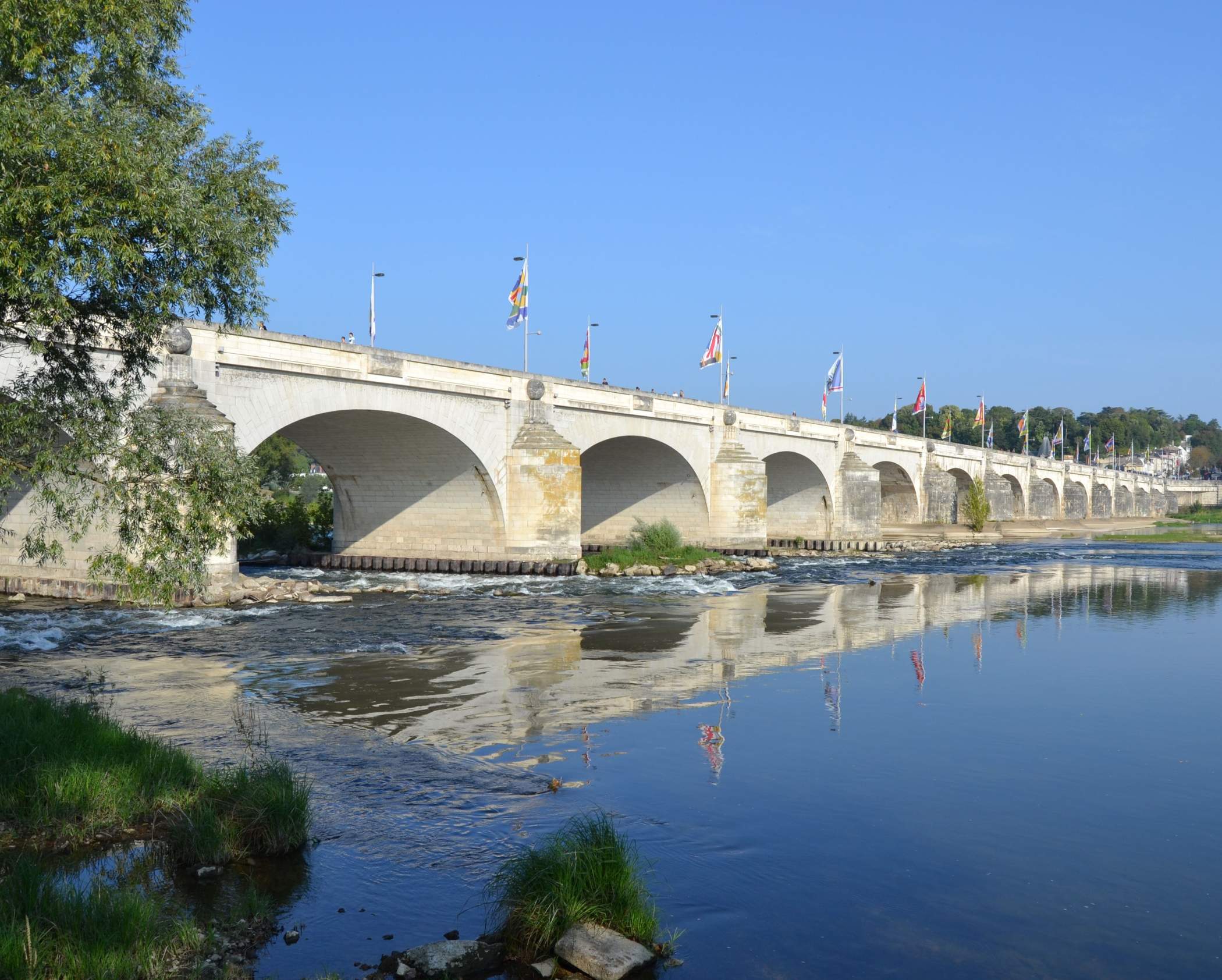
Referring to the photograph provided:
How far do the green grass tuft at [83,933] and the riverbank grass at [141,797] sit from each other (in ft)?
3.71

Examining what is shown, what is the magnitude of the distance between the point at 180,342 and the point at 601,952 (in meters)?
21.8

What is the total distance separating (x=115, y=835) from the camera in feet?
25.2

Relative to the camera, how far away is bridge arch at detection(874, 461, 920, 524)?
6938 cm

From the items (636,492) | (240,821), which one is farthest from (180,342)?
(636,492)

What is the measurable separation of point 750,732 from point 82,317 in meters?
7.83

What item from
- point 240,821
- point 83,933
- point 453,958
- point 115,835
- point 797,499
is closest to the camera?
point 83,933

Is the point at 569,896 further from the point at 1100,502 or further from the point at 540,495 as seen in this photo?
the point at 1100,502

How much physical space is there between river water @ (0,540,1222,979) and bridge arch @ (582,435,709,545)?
72.2ft

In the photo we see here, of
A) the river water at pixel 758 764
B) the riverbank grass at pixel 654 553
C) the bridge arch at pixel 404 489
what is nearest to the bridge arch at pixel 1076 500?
the riverbank grass at pixel 654 553

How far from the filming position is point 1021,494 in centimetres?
9106

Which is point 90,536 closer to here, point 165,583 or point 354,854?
point 165,583

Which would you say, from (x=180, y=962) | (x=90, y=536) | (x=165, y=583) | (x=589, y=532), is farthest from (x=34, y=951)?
(x=589, y=532)

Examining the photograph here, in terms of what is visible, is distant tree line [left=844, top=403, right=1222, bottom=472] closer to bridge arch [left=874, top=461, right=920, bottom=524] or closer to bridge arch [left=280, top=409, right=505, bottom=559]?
bridge arch [left=874, top=461, right=920, bottom=524]

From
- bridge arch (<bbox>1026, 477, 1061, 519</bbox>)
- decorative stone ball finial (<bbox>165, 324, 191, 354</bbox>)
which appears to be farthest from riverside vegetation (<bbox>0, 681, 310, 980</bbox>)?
bridge arch (<bbox>1026, 477, 1061, 519</bbox>)
